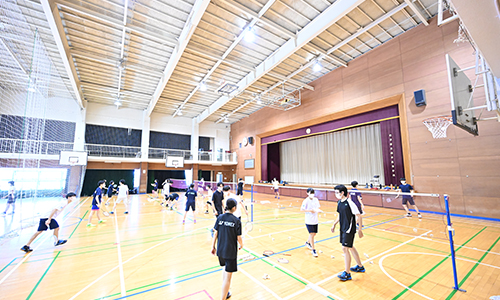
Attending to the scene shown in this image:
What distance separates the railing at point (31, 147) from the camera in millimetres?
6727

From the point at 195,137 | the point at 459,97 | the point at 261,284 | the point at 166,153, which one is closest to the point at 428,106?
the point at 459,97

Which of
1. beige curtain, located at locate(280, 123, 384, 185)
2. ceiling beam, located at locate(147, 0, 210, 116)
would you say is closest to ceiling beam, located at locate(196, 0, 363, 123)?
ceiling beam, located at locate(147, 0, 210, 116)

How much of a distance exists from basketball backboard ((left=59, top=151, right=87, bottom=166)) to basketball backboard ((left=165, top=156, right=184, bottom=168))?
7252 millimetres

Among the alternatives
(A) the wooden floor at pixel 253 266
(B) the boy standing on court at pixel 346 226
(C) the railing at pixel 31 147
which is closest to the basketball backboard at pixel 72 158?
(C) the railing at pixel 31 147

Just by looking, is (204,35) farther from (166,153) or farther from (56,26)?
(166,153)

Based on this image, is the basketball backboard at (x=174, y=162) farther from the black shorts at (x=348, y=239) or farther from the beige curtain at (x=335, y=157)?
the black shorts at (x=348, y=239)

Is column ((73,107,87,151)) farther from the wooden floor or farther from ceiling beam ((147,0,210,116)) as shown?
the wooden floor

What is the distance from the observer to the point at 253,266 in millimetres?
4777

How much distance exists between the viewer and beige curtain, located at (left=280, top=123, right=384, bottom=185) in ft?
52.4

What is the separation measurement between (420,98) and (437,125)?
162 centimetres

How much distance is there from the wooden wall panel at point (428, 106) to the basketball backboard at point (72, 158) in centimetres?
2065

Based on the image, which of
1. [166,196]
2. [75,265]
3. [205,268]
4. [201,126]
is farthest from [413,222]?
[201,126]

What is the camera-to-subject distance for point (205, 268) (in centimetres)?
468

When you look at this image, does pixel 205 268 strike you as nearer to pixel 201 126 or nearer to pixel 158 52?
pixel 158 52
